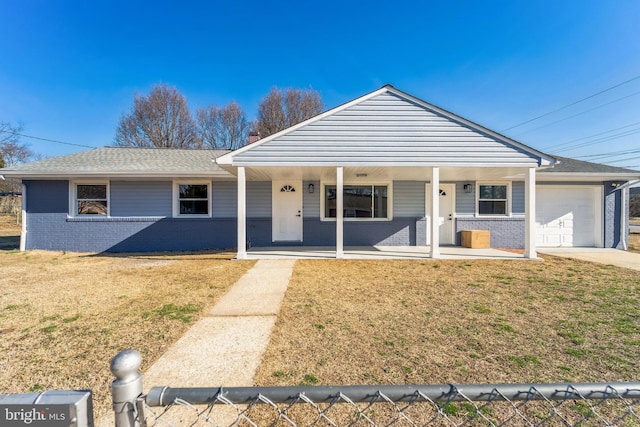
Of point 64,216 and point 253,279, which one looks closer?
point 253,279

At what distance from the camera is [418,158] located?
312 inches

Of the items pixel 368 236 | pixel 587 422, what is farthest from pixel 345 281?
pixel 368 236

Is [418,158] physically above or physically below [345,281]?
above

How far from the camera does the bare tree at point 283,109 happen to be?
83.1ft

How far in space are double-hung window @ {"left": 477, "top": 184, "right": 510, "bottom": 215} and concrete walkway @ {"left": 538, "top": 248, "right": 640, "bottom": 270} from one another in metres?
1.94

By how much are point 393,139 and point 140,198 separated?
28.6ft

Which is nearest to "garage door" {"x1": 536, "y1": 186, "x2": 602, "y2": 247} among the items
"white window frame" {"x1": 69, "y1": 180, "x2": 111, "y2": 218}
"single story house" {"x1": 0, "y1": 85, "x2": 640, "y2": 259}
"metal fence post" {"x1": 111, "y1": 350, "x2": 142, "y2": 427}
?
"single story house" {"x1": 0, "y1": 85, "x2": 640, "y2": 259}

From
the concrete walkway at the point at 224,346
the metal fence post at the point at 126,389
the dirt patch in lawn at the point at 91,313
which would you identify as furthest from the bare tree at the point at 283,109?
the metal fence post at the point at 126,389

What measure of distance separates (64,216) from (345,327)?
1109cm

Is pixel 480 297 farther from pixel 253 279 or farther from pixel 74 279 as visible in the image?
pixel 74 279

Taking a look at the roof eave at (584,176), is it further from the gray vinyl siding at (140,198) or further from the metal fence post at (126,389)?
the gray vinyl siding at (140,198)

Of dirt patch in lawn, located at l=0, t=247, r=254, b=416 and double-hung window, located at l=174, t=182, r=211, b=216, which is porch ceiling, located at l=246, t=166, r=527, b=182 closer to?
double-hung window, located at l=174, t=182, r=211, b=216

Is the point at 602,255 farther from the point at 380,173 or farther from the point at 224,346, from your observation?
the point at 224,346
